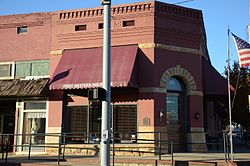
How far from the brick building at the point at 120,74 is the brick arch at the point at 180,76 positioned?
1.9 inches

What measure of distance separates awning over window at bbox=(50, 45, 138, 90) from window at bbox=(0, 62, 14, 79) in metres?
3.79

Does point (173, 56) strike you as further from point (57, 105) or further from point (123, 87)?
point (57, 105)

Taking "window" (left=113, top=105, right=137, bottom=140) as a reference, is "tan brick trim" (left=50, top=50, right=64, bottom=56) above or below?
above

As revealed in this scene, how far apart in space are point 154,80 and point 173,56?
1.90m

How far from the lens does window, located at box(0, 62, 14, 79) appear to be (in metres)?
22.6

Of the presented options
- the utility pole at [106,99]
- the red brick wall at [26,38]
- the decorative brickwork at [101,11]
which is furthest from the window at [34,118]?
the utility pole at [106,99]

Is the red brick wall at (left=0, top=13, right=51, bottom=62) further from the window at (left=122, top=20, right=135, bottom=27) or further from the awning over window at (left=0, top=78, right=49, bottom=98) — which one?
the window at (left=122, top=20, right=135, bottom=27)

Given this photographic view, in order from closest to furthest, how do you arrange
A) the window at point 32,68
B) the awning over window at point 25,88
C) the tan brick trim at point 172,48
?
the tan brick trim at point 172,48 < the awning over window at point 25,88 < the window at point 32,68

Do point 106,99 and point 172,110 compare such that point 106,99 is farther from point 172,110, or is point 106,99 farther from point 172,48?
point 172,48

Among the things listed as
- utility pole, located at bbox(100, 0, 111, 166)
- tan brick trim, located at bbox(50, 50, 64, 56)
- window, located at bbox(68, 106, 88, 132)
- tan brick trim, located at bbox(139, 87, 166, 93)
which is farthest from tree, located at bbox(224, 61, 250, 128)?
utility pole, located at bbox(100, 0, 111, 166)

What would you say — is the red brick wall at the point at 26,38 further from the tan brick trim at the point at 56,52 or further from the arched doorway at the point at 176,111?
the arched doorway at the point at 176,111

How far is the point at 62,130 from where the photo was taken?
20.6 m

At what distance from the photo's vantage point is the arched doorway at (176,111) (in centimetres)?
2017

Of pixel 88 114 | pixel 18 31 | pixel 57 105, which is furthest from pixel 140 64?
pixel 18 31
